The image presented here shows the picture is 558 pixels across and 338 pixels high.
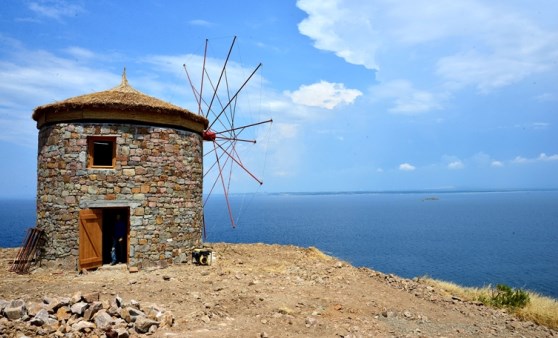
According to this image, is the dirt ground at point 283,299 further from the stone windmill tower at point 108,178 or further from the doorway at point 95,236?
the stone windmill tower at point 108,178

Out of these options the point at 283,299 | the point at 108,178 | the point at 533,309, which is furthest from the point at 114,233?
the point at 533,309

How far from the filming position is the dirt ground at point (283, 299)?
30.7 ft

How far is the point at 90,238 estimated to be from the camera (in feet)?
46.5

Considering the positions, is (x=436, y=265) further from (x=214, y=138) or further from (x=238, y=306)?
(x=238, y=306)

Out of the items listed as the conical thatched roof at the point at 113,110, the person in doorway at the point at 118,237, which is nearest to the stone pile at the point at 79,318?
the person in doorway at the point at 118,237

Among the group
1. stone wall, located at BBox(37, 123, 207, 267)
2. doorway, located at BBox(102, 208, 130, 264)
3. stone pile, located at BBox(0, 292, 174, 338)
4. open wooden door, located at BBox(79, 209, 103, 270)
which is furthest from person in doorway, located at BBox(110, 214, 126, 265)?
stone pile, located at BBox(0, 292, 174, 338)

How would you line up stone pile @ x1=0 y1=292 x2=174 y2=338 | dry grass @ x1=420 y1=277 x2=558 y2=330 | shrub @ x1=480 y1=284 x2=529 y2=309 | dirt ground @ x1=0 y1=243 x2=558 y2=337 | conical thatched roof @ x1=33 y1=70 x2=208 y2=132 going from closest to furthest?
stone pile @ x1=0 y1=292 x2=174 y2=338
dirt ground @ x1=0 y1=243 x2=558 y2=337
dry grass @ x1=420 y1=277 x2=558 y2=330
conical thatched roof @ x1=33 y1=70 x2=208 y2=132
shrub @ x1=480 y1=284 x2=529 y2=309

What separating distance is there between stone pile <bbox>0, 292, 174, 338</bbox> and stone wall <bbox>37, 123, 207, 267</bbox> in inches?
218

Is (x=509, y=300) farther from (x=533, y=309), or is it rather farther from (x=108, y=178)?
(x=108, y=178)

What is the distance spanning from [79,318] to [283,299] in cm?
519

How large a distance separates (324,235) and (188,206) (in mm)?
54926

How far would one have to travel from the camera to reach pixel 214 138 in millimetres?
19016

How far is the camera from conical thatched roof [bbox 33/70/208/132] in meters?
14.1

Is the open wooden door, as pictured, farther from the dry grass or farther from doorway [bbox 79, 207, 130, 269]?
the dry grass
